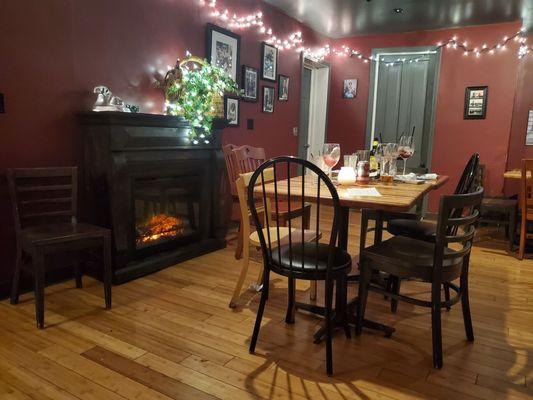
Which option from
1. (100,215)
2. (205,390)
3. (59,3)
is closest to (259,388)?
(205,390)

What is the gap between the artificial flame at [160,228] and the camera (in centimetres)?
316

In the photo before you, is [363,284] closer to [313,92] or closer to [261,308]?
[261,308]

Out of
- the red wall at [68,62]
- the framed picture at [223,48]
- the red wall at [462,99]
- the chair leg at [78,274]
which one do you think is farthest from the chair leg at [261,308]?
the red wall at [462,99]

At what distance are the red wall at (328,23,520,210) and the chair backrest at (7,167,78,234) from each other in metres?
4.51

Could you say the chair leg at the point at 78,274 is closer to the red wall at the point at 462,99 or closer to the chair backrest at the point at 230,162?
the chair backrest at the point at 230,162

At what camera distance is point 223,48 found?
13.2 ft

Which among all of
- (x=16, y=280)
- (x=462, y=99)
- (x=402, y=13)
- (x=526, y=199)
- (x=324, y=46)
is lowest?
(x=16, y=280)

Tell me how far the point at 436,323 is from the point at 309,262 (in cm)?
64

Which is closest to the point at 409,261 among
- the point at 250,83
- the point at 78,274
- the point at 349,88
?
the point at 78,274

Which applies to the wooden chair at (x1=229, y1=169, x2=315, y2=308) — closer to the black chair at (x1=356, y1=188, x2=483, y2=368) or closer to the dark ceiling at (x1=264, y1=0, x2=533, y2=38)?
the black chair at (x1=356, y1=188, x2=483, y2=368)

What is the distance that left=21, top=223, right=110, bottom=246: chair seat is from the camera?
7.27 feet

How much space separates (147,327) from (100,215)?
3.15ft

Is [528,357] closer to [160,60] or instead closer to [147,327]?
[147,327]

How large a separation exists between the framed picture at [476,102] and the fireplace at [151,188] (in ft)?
11.4
